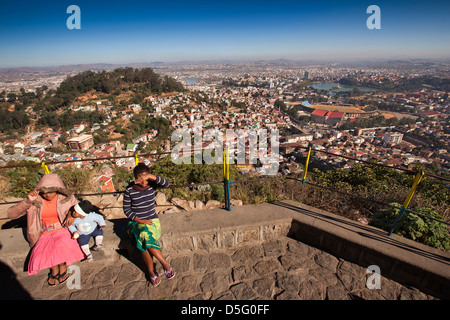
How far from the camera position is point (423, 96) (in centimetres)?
4634

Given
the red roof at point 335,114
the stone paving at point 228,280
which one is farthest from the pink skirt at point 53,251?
the red roof at point 335,114

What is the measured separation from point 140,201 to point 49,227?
0.89m

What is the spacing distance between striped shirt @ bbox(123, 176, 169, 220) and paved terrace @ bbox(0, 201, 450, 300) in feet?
1.24

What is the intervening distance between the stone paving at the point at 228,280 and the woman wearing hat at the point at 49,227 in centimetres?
26

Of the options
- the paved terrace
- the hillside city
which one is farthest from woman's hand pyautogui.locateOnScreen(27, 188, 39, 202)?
the hillside city

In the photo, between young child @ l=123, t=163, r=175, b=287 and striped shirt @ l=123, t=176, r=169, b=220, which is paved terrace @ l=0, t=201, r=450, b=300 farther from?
striped shirt @ l=123, t=176, r=169, b=220

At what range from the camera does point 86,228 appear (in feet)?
7.02

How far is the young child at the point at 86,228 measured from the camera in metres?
2.07

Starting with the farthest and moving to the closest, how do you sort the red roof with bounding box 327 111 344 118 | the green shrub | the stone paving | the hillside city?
the red roof with bounding box 327 111 344 118
the hillside city
the green shrub
the stone paving

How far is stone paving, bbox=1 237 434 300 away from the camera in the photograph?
2004mm

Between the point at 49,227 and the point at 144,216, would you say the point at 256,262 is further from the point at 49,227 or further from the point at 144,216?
the point at 49,227
